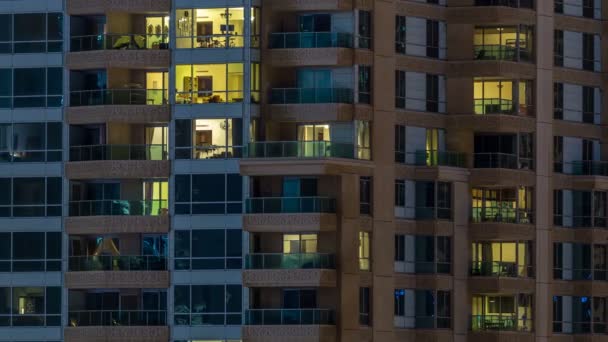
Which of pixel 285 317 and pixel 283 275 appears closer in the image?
pixel 283 275

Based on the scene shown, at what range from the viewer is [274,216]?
19962cm

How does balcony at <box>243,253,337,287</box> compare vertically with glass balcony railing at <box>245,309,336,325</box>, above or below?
above

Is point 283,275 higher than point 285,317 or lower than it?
higher

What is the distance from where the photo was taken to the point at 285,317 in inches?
7864

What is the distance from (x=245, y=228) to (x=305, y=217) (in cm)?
341

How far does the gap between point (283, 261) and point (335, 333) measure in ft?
16.3

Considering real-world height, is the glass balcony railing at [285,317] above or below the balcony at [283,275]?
below

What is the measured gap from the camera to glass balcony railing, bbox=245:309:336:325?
7849 inches

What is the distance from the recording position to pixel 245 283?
19950cm

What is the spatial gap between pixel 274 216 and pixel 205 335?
Result: 769 centimetres

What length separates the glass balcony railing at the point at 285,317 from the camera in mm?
199375

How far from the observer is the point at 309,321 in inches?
7849

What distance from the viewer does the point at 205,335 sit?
19975 cm

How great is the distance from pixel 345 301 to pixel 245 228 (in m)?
6.92
